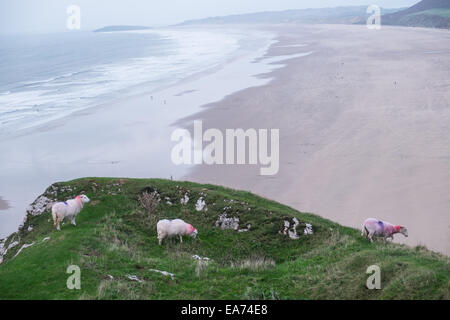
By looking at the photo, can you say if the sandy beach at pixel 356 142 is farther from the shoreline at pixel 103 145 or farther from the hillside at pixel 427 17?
the hillside at pixel 427 17

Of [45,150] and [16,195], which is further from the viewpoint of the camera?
[45,150]

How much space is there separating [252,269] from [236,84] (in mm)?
44909

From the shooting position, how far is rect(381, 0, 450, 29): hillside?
451ft

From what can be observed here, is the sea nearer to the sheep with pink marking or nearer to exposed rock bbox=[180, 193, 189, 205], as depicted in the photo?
exposed rock bbox=[180, 193, 189, 205]

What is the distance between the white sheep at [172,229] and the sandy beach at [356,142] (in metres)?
8.72

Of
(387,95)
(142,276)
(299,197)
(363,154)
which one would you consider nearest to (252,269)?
(142,276)

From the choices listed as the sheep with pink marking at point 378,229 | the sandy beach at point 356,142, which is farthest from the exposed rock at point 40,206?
the sheep with pink marking at point 378,229

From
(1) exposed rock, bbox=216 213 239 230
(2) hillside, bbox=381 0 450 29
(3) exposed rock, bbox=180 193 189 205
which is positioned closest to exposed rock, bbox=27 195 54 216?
(3) exposed rock, bbox=180 193 189 205

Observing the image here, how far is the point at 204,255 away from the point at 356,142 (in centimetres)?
2043

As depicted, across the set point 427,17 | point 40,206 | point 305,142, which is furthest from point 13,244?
point 427,17

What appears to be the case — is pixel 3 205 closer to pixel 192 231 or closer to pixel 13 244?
pixel 13 244

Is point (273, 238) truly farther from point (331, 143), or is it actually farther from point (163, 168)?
point (331, 143)

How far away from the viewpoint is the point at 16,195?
26094mm

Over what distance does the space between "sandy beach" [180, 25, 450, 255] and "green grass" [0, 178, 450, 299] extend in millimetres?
5876
